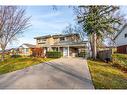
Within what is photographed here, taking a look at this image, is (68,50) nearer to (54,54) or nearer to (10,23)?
(54,54)

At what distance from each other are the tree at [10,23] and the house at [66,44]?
12.9 metres

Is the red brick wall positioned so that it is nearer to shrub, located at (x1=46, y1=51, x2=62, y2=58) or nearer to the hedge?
the hedge

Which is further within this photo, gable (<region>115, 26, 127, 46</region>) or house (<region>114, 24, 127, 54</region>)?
gable (<region>115, 26, 127, 46</region>)

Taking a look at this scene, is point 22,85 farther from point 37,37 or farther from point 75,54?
point 37,37

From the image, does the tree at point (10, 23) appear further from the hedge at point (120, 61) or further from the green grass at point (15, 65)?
the hedge at point (120, 61)

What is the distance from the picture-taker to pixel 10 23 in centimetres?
2609

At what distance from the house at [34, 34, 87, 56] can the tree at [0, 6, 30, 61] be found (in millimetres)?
12856

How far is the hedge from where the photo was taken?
17466 mm

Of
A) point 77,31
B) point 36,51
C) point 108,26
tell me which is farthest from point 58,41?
point 108,26

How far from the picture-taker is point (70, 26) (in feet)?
135

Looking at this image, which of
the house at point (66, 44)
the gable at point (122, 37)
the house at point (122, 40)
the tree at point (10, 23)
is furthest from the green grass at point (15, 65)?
the house at point (66, 44)

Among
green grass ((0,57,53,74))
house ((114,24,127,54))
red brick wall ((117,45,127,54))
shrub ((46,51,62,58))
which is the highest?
house ((114,24,127,54))

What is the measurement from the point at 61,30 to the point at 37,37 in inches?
257

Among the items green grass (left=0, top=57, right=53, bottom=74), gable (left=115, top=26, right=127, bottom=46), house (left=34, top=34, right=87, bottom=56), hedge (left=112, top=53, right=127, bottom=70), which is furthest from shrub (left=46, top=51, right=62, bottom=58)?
hedge (left=112, top=53, right=127, bottom=70)
